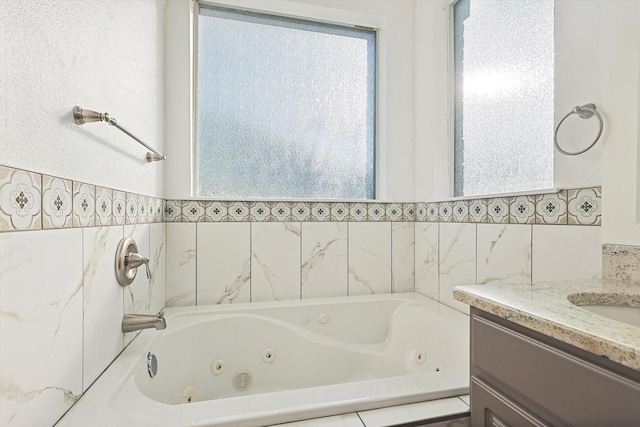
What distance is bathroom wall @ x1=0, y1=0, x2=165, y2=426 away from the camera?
1.87 feet

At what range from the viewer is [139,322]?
1.11 m

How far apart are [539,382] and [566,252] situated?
2.12 feet

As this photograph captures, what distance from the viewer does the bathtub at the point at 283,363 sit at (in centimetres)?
77

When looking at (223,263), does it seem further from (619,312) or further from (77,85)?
(619,312)

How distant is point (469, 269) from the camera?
1476mm

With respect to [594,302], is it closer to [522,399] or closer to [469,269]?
[522,399]

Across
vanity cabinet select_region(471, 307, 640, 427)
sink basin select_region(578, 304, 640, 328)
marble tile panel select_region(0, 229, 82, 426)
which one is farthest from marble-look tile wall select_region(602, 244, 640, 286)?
marble tile panel select_region(0, 229, 82, 426)

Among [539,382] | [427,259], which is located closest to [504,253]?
[427,259]

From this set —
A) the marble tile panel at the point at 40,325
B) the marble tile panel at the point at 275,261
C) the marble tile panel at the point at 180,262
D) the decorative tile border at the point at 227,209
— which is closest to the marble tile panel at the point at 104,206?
the decorative tile border at the point at 227,209

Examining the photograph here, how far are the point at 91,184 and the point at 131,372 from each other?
0.58 metres

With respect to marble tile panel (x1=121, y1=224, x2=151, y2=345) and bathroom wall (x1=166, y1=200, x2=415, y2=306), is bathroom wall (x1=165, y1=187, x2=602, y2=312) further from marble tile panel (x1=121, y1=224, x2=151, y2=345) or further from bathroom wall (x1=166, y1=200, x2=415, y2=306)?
marble tile panel (x1=121, y1=224, x2=151, y2=345)

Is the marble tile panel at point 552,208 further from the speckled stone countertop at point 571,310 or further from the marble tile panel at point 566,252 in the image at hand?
the speckled stone countertop at point 571,310

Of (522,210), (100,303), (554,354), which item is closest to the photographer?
(554,354)

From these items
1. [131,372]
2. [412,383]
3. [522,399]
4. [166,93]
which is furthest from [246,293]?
[522,399]
